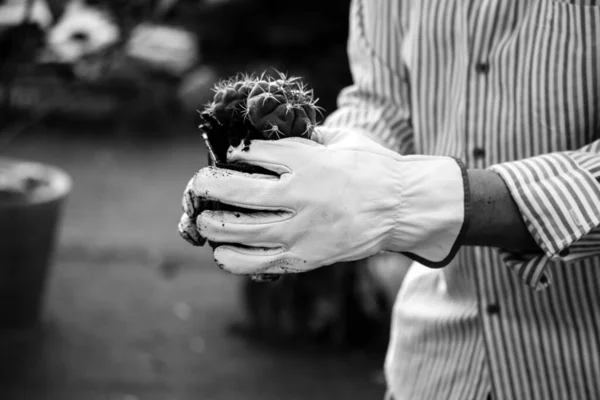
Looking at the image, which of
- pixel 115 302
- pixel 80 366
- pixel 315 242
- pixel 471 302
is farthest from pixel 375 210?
pixel 115 302

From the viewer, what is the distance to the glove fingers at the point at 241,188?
115 centimetres

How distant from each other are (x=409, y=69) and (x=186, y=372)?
2.25 meters

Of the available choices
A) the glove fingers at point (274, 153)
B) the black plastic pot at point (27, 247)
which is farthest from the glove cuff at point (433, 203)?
the black plastic pot at point (27, 247)

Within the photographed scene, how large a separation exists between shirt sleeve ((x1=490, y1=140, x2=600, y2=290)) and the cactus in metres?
0.32

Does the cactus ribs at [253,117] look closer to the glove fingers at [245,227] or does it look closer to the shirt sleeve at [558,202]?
the glove fingers at [245,227]

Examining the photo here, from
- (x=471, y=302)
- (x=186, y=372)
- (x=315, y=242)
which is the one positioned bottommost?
(x=186, y=372)

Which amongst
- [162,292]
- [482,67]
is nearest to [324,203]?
[482,67]

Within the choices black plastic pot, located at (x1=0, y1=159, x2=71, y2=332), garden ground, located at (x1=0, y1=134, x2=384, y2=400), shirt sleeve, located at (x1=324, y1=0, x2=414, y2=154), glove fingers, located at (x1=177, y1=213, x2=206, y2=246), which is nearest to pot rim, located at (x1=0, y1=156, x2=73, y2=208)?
black plastic pot, located at (x1=0, y1=159, x2=71, y2=332)

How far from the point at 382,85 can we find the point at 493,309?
47 cm

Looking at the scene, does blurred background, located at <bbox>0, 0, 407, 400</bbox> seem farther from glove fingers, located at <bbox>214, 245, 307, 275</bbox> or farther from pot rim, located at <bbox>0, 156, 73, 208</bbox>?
glove fingers, located at <bbox>214, 245, 307, 275</bbox>

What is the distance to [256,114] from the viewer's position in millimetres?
1168

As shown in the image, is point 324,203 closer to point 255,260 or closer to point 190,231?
point 255,260

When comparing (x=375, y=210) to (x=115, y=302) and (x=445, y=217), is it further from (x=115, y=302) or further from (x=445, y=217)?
(x=115, y=302)

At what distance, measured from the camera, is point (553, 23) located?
53.4 inches
